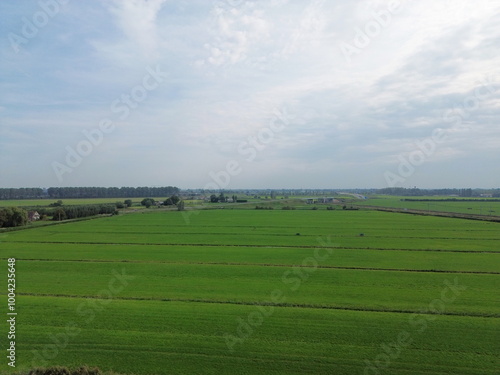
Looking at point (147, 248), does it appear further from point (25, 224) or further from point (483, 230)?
point (483, 230)

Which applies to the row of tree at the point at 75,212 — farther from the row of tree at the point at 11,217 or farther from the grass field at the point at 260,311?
the grass field at the point at 260,311

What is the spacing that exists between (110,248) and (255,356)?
102ft

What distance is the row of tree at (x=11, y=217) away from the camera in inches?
2410

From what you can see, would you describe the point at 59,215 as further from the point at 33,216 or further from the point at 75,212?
the point at 33,216

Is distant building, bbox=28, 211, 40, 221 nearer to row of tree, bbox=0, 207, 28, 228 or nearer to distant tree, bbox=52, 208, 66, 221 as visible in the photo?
distant tree, bbox=52, 208, 66, 221

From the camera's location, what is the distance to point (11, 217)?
62.0m

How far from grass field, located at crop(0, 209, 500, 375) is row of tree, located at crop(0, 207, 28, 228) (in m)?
34.5

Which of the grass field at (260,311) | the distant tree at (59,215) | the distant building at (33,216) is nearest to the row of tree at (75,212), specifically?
the distant tree at (59,215)

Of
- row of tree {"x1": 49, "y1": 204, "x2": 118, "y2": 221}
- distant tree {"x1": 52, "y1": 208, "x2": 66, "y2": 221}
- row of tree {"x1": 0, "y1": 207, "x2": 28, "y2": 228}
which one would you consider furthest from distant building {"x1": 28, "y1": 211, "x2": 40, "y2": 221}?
row of tree {"x1": 0, "y1": 207, "x2": 28, "y2": 228}

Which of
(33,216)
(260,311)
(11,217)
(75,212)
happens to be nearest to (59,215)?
(75,212)

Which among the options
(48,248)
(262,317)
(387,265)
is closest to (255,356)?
(262,317)

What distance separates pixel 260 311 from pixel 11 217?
210 ft

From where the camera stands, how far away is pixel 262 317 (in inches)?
667

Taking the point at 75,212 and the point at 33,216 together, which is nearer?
the point at 33,216
